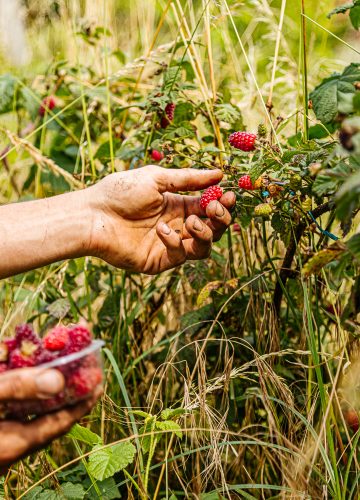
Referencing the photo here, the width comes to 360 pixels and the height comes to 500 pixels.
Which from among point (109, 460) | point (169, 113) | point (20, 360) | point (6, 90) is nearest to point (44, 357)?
point (20, 360)

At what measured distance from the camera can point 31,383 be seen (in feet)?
2.47

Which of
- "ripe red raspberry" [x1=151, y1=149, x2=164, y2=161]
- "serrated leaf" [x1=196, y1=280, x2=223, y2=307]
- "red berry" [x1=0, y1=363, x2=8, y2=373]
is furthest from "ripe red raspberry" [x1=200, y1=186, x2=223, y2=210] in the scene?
"red berry" [x1=0, y1=363, x2=8, y2=373]

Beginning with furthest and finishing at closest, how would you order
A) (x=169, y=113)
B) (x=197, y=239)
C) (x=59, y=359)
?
(x=169, y=113)
(x=197, y=239)
(x=59, y=359)

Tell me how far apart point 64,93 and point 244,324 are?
3.35 feet

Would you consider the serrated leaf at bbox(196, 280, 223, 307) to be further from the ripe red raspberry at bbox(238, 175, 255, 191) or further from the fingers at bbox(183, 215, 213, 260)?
the ripe red raspberry at bbox(238, 175, 255, 191)

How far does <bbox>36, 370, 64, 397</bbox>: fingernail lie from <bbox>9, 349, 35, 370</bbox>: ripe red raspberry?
65 mm

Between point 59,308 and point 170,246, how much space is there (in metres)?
0.34

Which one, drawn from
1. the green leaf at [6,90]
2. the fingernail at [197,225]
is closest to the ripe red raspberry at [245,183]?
the fingernail at [197,225]

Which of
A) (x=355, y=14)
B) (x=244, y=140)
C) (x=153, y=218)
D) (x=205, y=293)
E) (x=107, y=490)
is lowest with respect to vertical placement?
(x=107, y=490)

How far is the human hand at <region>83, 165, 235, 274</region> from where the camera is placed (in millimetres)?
1286

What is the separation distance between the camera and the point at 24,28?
2879 mm

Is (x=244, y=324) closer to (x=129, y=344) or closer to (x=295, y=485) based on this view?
(x=129, y=344)

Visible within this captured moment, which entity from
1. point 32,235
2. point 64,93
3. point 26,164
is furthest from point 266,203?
point 26,164

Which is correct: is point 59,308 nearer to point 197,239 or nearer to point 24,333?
point 197,239
